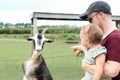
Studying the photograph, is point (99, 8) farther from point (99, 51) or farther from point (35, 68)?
point (35, 68)

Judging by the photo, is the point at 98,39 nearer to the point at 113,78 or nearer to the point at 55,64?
the point at 113,78

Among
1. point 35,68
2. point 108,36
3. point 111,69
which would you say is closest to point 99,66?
point 111,69

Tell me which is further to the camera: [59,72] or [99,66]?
[59,72]

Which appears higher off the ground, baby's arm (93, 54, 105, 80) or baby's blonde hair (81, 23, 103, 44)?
baby's blonde hair (81, 23, 103, 44)

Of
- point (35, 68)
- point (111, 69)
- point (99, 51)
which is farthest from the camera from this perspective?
point (35, 68)

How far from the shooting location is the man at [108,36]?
359cm

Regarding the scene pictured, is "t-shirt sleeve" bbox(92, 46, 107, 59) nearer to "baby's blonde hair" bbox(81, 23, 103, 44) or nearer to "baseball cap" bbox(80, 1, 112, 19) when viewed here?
"baby's blonde hair" bbox(81, 23, 103, 44)

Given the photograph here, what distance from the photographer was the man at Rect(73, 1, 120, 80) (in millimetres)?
3586

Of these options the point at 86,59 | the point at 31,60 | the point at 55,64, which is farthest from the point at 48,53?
the point at 86,59

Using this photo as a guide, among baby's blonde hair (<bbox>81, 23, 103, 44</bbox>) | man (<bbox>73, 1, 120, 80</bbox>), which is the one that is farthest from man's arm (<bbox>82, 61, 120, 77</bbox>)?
baby's blonde hair (<bbox>81, 23, 103, 44</bbox>)

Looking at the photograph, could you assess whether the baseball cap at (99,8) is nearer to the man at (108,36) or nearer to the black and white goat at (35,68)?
the man at (108,36)

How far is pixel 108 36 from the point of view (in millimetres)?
3697

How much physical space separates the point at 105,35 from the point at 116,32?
94 millimetres

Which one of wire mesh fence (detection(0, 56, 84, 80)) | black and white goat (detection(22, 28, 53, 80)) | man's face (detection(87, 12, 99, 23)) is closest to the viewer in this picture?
man's face (detection(87, 12, 99, 23))
